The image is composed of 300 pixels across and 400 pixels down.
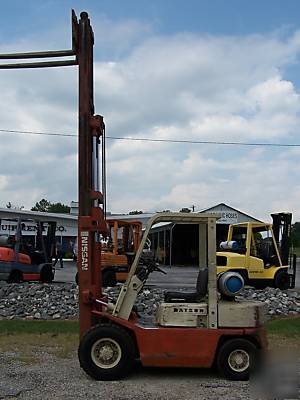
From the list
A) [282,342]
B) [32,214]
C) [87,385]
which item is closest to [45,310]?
[282,342]

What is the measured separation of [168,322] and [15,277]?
1575 cm

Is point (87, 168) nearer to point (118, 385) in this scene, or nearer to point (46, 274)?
point (118, 385)

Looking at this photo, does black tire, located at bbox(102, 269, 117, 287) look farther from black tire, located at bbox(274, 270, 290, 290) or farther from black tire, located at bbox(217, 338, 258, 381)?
black tire, located at bbox(217, 338, 258, 381)

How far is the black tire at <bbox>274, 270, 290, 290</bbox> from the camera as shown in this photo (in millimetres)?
20513

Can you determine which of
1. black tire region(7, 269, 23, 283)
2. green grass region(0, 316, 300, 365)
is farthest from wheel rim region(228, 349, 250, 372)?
black tire region(7, 269, 23, 283)

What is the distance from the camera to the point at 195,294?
8.49m

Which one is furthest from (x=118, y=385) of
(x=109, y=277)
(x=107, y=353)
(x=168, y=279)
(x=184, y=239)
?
(x=184, y=239)

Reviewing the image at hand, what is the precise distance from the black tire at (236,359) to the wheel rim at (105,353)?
139 centimetres

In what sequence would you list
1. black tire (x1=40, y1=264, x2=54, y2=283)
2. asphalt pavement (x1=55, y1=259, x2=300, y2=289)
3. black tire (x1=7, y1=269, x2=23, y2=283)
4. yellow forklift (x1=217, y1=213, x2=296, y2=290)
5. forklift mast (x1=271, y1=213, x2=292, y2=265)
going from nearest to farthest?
yellow forklift (x1=217, y1=213, x2=296, y2=290) → forklift mast (x1=271, y1=213, x2=292, y2=265) → black tire (x1=7, y1=269, x2=23, y2=283) → asphalt pavement (x1=55, y1=259, x2=300, y2=289) → black tire (x1=40, y1=264, x2=54, y2=283)

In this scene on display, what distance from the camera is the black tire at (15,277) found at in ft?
74.6

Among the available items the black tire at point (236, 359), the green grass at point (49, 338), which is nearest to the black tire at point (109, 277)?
the green grass at point (49, 338)

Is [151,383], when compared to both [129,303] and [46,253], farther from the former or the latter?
[46,253]

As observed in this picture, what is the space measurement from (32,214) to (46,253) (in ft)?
78.8

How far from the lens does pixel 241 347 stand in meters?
8.16
